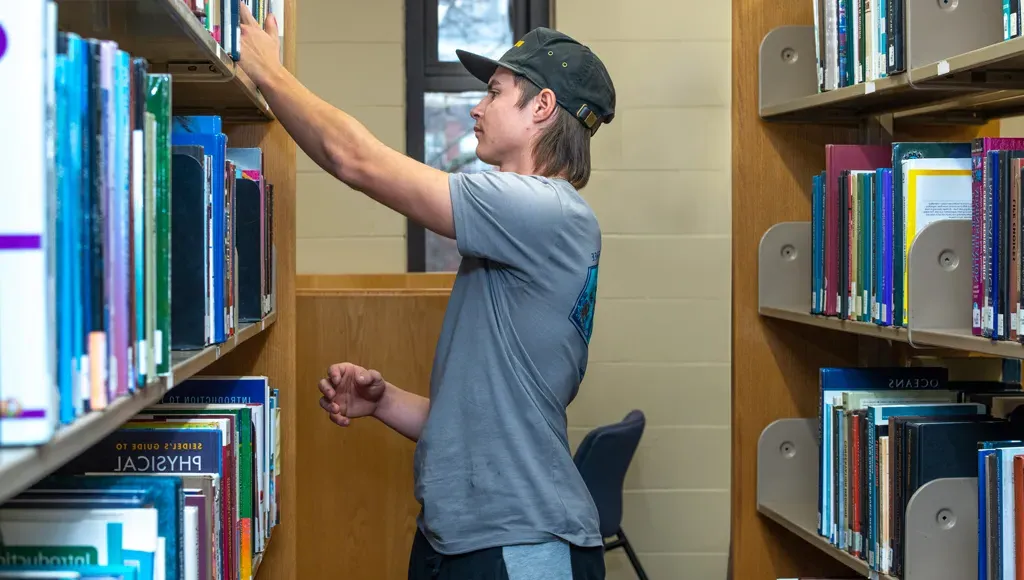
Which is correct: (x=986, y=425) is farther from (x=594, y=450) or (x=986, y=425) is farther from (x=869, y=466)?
(x=594, y=450)

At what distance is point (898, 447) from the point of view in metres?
1.86

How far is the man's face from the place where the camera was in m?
1.89

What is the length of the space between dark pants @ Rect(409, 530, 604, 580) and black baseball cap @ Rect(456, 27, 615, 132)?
80 cm

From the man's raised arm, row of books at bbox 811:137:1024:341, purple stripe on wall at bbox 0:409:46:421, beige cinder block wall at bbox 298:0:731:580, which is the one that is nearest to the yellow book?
row of books at bbox 811:137:1024:341

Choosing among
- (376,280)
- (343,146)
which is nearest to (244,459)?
(343,146)

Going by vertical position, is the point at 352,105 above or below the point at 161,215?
above

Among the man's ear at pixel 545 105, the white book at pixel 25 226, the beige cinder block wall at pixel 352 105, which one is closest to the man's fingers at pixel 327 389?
the man's ear at pixel 545 105

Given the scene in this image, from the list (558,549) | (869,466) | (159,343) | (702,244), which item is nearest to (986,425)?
(869,466)

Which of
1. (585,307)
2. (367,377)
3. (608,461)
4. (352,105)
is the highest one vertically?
(352,105)

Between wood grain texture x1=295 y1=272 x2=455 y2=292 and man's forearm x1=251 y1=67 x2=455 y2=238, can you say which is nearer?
man's forearm x1=251 y1=67 x2=455 y2=238

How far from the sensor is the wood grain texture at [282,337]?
204 centimetres

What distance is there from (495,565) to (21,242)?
3.78 ft

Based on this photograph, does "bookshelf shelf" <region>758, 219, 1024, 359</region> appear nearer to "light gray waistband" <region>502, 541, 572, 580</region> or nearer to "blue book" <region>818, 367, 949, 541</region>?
"blue book" <region>818, 367, 949, 541</region>

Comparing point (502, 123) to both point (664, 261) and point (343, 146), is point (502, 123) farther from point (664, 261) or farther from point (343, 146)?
point (664, 261)
